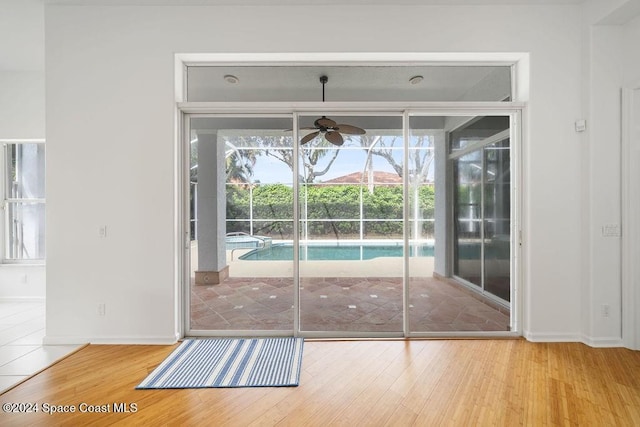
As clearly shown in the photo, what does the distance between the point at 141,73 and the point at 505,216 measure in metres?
4.12

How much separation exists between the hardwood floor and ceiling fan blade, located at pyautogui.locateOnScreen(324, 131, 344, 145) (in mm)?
2096

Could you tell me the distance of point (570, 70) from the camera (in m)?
2.87

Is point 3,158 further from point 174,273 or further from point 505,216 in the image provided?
point 505,216

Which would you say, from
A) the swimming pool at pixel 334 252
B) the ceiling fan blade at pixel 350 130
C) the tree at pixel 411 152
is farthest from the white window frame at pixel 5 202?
the tree at pixel 411 152

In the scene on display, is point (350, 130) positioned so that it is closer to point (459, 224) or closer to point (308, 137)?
point (308, 137)

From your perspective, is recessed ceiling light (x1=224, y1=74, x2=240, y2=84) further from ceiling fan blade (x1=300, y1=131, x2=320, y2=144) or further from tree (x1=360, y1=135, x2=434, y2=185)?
tree (x1=360, y1=135, x2=434, y2=185)

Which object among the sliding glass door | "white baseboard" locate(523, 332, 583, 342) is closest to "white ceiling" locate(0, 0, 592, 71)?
the sliding glass door

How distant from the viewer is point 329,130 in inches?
121

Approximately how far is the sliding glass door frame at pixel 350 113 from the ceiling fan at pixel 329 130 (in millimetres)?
106

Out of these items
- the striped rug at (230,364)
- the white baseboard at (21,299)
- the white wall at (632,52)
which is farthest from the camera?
the white baseboard at (21,299)

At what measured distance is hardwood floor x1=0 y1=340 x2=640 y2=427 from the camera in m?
1.85

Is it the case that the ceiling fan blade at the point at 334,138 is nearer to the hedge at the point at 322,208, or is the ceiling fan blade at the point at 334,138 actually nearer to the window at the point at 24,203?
the hedge at the point at 322,208

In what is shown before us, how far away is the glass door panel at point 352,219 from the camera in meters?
3.13

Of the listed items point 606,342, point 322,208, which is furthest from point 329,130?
point 606,342
